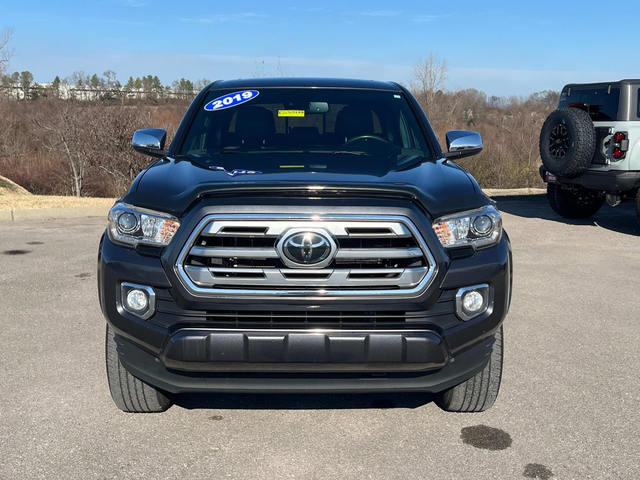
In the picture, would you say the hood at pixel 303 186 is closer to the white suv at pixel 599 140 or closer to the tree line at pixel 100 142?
the white suv at pixel 599 140

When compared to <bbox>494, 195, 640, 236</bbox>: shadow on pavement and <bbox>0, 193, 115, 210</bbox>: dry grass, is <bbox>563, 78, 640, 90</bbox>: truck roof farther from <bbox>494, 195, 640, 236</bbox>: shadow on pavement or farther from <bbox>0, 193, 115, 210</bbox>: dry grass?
<bbox>0, 193, 115, 210</bbox>: dry grass

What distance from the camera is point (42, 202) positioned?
12250mm

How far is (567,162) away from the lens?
9.55 m

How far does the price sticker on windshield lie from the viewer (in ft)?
15.3

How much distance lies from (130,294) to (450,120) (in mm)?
36313

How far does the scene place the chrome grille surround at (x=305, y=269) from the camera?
9.55ft

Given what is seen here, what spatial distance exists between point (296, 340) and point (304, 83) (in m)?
2.53

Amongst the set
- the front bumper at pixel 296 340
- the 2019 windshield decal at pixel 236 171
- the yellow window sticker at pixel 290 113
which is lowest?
the front bumper at pixel 296 340

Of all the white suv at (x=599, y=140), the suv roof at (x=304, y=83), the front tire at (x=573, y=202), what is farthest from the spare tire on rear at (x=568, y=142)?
the suv roof at (x=304, y=83)

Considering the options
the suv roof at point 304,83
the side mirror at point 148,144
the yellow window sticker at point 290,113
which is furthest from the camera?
the suv roof at point 304,83

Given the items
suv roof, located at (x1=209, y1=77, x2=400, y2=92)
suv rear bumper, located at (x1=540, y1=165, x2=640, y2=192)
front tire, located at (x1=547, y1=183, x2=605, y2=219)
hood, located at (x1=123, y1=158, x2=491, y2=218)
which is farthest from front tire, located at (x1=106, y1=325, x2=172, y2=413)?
front tire, located at (x1=547, y1=183, x2=605, y2=219)

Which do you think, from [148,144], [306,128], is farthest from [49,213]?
[306,128]

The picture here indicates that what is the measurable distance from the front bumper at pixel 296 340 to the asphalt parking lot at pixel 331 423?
0.36m

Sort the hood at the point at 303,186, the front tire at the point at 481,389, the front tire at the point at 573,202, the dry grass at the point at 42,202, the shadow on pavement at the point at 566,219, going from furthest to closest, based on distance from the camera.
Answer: the dry grass at the point at 42,202
the front tire at the point at 573,202
the shadow on pavement at the point at 566,219
the front tire at the point at 481,389
the hood at the point at 303,186
